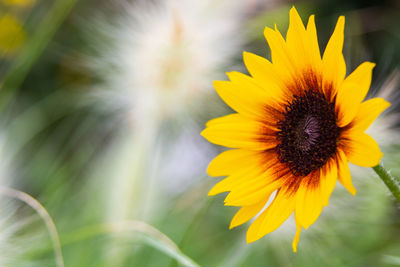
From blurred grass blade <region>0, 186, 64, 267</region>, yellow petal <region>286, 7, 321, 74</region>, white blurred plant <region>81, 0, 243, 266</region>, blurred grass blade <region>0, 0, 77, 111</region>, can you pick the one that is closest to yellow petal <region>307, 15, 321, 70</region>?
yellow petal <region>286, 7, 321, 74</region>

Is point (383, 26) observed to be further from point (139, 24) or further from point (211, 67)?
point (139, 24)

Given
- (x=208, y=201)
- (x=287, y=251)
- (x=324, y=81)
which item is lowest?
(x=287, y=251)

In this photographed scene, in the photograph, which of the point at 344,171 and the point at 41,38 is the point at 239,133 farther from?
the point at 41,38

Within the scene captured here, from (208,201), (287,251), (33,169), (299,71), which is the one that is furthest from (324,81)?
(33,169)

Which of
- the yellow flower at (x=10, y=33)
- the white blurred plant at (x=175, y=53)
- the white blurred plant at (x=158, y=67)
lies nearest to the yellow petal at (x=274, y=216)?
the white blurred plant at (x=158, y=67)

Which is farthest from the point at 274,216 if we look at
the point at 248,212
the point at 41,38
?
the point at 41,38

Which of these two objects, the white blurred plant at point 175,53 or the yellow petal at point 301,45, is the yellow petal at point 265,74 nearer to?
the yellow petal at point 301,45
